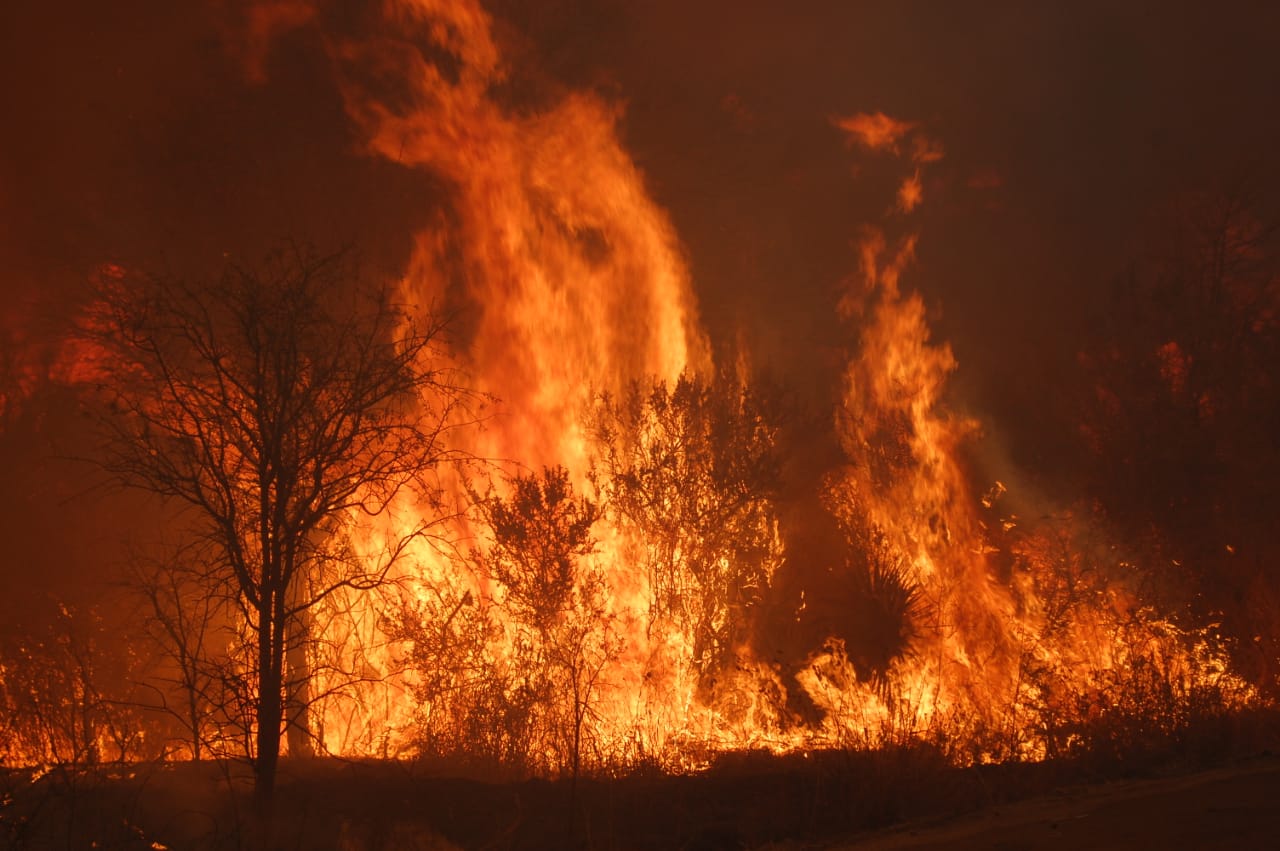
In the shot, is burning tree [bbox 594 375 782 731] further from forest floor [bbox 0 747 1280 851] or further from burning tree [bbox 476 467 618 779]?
forest floor [bbox 0 747 1280 851]

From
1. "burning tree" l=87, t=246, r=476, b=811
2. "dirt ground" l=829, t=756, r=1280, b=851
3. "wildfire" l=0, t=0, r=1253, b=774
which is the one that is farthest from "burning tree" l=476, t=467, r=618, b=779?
"dirt ground" l=829, t=756, r=1280, b=851

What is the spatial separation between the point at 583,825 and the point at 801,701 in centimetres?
622

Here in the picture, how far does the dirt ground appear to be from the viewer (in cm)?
591

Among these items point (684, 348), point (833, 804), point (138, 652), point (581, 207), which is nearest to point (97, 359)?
point (138, 652)

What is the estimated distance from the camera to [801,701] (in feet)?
45.6

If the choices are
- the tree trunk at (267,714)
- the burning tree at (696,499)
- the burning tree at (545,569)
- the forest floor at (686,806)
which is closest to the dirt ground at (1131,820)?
the forest floor at (686,806)

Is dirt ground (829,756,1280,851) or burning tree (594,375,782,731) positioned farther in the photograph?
burning tree (594,375,782,731)

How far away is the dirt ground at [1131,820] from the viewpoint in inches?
233

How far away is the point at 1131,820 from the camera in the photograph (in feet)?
21.7

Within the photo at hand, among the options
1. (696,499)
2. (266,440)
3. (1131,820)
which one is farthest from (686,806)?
(696,499)

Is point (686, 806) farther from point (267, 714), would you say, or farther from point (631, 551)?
point (631, 551)

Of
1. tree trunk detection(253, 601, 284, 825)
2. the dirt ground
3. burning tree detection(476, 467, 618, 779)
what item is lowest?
the dirt ground

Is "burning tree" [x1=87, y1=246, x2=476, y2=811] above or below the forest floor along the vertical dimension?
above

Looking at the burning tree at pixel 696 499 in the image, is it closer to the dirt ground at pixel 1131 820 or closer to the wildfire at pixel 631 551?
the wildfire at pixel 631 551
